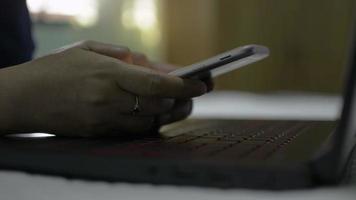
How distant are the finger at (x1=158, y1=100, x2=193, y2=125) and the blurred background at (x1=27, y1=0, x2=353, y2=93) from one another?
1604mm

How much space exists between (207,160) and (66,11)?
193cm

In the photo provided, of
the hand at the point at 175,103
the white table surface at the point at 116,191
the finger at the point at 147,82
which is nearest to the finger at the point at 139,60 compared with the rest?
the hand at the point at 175,103

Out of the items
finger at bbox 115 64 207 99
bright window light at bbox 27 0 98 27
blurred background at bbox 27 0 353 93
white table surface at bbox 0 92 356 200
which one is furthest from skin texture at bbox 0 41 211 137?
blurred background at bbox 27 0 353 93

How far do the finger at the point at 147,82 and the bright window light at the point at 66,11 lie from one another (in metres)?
1.18

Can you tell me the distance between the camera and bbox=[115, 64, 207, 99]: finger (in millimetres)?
465

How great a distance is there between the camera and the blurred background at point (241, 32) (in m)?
2.41

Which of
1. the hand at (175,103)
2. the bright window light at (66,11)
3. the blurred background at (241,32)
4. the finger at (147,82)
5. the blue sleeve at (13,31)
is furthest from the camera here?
the blurred background at (241,32)

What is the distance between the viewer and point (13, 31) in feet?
2.65

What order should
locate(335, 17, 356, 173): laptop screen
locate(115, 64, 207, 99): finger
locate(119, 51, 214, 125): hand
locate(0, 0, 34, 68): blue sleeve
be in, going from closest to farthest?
locate(335, 17, 356, 173): laptop screen → locate(115, 64, 207, 99): finger → locate(119, 51, 214, 125): hand → locate(0, 0, 34, 68): blue sleeve

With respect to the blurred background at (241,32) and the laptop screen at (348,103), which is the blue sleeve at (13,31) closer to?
the laptop screen at (348,103)

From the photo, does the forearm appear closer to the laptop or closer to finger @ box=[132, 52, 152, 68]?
the laptop

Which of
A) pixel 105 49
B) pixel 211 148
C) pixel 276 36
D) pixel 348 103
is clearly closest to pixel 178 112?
pixel 105 49

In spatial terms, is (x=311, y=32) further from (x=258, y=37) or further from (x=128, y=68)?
(x=128, y=68)

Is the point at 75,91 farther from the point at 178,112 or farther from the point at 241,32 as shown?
the point at 241,32
